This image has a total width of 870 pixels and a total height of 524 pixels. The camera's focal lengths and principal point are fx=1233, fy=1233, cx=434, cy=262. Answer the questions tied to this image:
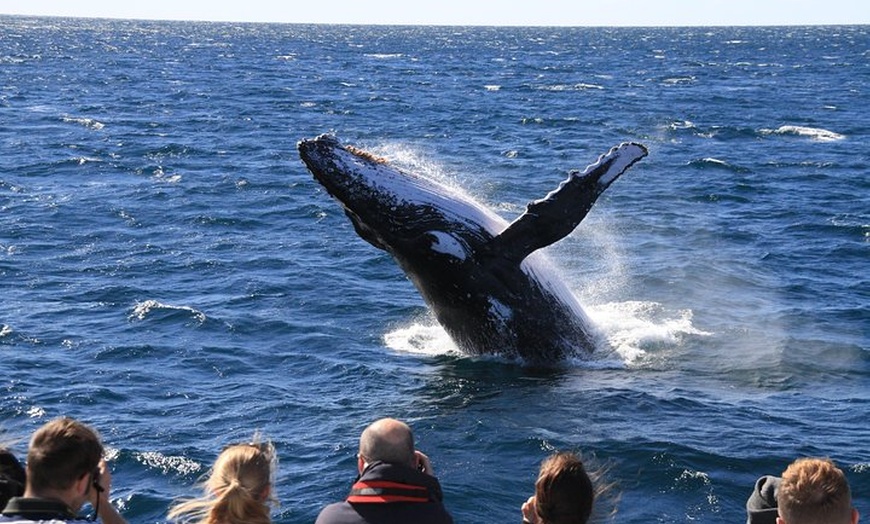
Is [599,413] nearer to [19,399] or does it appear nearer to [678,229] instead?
[19,399]

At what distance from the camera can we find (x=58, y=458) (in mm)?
5531

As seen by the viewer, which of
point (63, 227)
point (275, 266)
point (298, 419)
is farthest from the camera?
point (63, 227)

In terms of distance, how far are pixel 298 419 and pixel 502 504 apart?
3.62 metres

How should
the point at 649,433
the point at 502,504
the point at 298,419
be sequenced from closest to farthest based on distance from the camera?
1. the point at 502,504
2. the point at 649,433
3. the point at 298,419

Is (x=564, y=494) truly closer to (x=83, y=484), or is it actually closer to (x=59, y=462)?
(x=83, y=484)

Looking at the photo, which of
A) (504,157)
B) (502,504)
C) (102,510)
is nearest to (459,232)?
(502,504)

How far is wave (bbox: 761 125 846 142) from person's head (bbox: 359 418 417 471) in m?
42.2

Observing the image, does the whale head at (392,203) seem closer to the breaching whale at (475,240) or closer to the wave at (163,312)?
the breaching whale at (475,240)

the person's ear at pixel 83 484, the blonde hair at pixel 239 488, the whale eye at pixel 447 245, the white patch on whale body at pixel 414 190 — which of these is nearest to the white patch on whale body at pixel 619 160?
the white patch on whale body at pixel 414 190

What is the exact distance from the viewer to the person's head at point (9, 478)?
6.07 meters

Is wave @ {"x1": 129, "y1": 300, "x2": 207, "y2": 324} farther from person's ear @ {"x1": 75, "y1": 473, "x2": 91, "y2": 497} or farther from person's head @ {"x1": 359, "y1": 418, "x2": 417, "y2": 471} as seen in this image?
person's ear @ {"x1": 75, "y1": 473, "x2": 91, "y2": 497}

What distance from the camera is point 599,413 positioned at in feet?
46.0

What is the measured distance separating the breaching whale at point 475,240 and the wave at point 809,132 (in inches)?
1303

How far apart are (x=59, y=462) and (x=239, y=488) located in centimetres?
83
